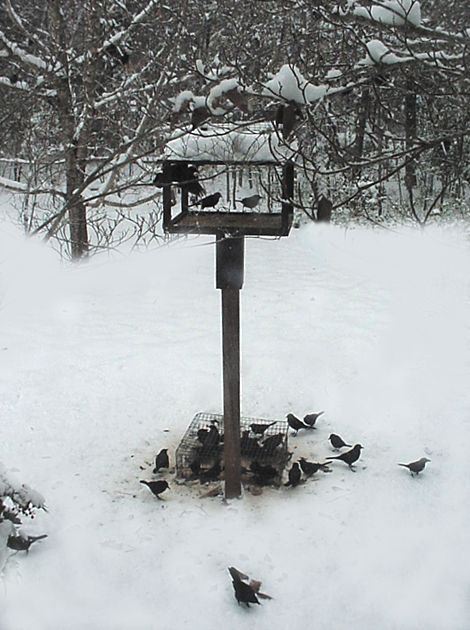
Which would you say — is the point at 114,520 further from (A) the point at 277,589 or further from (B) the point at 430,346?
(B) the point at 430,346

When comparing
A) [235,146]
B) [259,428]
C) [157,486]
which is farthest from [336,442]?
[235,146]

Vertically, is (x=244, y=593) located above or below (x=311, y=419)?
below

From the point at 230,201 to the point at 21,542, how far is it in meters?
2.15

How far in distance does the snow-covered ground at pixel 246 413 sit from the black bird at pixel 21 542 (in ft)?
0.23

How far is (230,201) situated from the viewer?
154 inches

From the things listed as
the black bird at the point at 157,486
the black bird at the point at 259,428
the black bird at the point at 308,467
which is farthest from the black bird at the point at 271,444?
the black bird at the point at 157,486

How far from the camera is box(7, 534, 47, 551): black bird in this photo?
3.18m

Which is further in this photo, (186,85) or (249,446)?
(186,85)

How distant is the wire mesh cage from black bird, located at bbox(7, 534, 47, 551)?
1108 millimetres

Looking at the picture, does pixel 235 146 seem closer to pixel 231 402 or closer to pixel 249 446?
pixel 231 402

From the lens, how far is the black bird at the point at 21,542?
3177 mm

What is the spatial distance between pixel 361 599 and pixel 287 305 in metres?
4.51

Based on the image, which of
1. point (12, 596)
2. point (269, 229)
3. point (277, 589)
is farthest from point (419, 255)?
point (12, 596)

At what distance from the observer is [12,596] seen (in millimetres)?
3393
